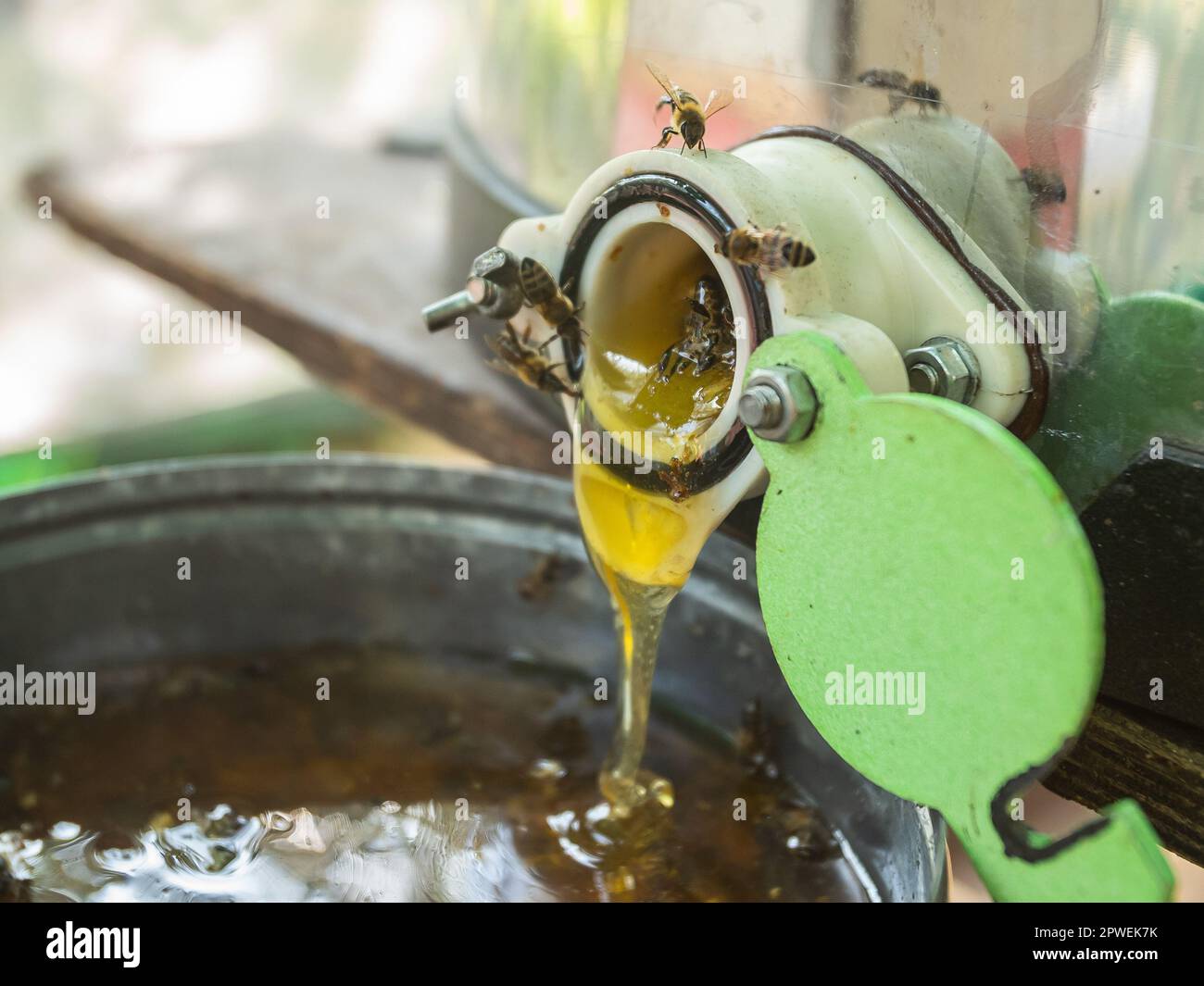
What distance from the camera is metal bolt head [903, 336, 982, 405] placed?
88cm

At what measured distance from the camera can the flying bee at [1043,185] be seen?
932mm

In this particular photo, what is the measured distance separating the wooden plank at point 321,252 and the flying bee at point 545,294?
61cm

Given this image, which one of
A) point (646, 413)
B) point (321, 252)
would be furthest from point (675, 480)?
point (321, 252)

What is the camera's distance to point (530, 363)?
1.05 metres

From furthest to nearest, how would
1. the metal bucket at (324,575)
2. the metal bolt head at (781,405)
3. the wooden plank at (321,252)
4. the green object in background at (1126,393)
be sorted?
the wooden plank at (321,252)
the metal bucket at (324,575)
the green object in background at (1126,393)
the metal bolt head at (781,405)

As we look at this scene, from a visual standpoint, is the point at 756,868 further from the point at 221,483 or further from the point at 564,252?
the point at 221,483

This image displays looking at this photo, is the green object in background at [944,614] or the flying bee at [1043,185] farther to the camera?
the flying bee at [1043,185]

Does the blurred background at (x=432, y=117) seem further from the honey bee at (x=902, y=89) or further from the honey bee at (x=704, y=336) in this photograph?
the honey bee at (x=704, y=336)

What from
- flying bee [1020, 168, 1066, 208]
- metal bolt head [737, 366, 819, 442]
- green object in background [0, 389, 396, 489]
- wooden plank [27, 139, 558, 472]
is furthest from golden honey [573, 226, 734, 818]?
green object in background [0, 389, 396, 489]

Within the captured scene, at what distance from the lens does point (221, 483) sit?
1373 mm

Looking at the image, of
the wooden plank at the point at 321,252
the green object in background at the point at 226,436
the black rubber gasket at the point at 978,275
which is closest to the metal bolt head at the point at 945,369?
the black rubber gasket at the point at 978,275

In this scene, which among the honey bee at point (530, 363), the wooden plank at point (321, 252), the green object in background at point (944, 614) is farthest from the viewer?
the wooden plank at point (321, 252)

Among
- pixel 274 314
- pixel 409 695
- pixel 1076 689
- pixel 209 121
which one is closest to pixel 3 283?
pixel 209 121

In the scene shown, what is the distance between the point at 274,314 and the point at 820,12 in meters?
1.05
